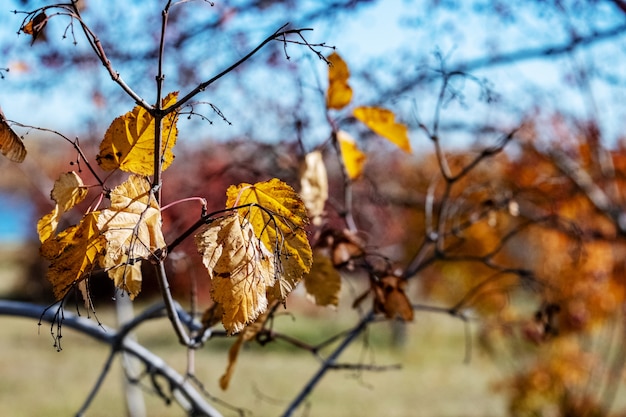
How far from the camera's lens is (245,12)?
2.62 meters

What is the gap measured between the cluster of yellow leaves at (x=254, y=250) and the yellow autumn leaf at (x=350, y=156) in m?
0.66

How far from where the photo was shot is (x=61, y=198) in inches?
35.7

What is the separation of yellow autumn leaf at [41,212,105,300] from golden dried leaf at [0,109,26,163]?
0.13m

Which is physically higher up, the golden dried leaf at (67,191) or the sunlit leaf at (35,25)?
the sunlit leaf at (35,25)

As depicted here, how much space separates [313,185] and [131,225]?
603 millimetres

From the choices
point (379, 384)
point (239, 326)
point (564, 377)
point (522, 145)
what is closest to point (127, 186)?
point (239, 326)

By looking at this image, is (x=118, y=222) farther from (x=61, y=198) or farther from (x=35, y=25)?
(x=35, y=25)

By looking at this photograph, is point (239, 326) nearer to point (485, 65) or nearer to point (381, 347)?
point (485, 65)

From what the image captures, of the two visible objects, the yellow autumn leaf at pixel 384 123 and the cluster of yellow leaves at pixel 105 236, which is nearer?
the cluster of yellow leaves at pixel 105 236

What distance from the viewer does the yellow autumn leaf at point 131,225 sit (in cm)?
81

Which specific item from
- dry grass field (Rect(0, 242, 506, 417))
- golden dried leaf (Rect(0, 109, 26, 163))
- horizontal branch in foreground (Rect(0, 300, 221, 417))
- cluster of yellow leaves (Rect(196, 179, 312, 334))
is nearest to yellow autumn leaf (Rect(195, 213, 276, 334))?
cluster of yellow leaves (Rect(196, 179, 312, 334))

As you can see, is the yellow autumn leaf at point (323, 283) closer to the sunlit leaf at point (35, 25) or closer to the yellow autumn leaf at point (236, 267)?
the yellow autumn leaf at point (236, 267)

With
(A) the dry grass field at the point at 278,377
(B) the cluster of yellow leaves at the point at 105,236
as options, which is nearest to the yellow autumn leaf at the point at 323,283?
(B) the cluster of yellow leaves at the point at 105,236

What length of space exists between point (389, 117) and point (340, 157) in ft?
0.92
